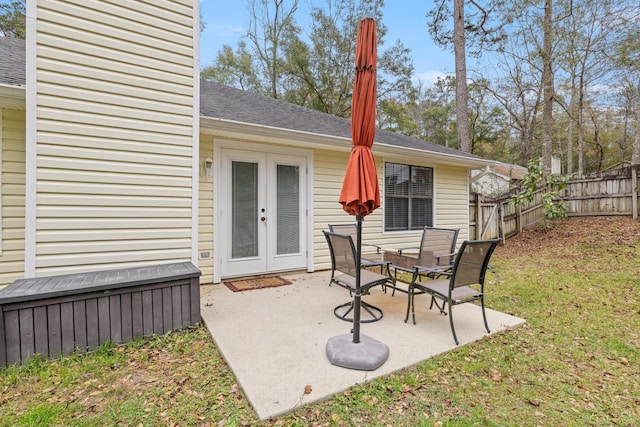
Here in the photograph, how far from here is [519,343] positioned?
A: 3129 millimetres

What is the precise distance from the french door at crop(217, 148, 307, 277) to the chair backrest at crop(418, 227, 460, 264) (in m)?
2.20

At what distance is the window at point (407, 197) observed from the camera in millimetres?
7027

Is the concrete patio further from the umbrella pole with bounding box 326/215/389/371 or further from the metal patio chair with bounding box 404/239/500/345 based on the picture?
the metal patio chair with bounding box 404/239/500/345

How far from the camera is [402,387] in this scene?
2.35 m

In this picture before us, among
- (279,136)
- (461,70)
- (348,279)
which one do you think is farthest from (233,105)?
(461,70)

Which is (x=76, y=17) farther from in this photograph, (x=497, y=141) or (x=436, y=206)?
(x=497, y=141)

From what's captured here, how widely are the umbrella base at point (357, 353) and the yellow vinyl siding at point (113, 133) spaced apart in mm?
2199

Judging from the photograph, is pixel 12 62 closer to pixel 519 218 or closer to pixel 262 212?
pixel 262 212

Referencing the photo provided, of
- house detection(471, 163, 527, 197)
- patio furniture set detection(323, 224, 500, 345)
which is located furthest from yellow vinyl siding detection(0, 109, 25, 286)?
house detection(471, 163, 527, 197)

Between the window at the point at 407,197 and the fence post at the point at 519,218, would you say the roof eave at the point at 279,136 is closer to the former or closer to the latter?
the window at the point at 407,197

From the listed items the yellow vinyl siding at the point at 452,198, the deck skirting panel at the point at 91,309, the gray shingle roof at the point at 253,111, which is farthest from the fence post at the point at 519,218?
the deck skirting panel at the point at 91,309

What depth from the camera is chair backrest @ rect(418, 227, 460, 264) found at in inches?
185

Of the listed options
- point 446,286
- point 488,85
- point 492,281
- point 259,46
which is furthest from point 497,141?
point 446,286

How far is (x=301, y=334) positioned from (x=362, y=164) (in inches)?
72.0
